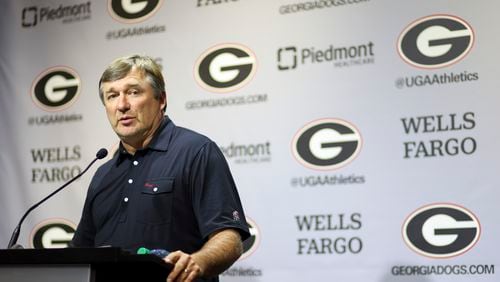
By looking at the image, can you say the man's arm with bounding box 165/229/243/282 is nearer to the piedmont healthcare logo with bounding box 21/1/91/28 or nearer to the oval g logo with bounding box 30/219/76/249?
the oval g logo with bounding box 30/219/76/249

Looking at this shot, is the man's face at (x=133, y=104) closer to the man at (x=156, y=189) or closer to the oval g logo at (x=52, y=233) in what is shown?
the man at (x=156, y=189)

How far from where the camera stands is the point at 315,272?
2.86m

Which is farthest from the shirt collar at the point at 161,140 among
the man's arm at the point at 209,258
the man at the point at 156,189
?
the man's arm at the point at 209,258

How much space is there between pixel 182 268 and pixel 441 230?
53.4 inches

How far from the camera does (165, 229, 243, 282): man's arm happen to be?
1.65 m

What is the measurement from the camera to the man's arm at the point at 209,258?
1.65 meters

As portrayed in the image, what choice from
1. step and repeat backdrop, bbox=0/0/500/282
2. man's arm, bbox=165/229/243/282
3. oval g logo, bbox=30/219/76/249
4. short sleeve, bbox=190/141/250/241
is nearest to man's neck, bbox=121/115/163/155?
short sleeve, bbox=190/141/250/241

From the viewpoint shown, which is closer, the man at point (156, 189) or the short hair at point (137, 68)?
the man at point (156, 189)

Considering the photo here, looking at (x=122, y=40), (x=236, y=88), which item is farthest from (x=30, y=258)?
(x=122, y=40)

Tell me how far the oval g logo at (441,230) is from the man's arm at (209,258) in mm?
990

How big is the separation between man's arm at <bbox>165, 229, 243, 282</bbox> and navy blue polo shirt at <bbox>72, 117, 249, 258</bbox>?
0.10 feet

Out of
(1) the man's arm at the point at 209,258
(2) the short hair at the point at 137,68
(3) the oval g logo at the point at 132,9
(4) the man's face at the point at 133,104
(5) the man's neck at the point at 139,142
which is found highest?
(3) the oval g logo at the point at 132,9

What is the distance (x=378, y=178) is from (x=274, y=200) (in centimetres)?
45

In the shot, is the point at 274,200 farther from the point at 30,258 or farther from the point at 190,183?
the point at 30,258
